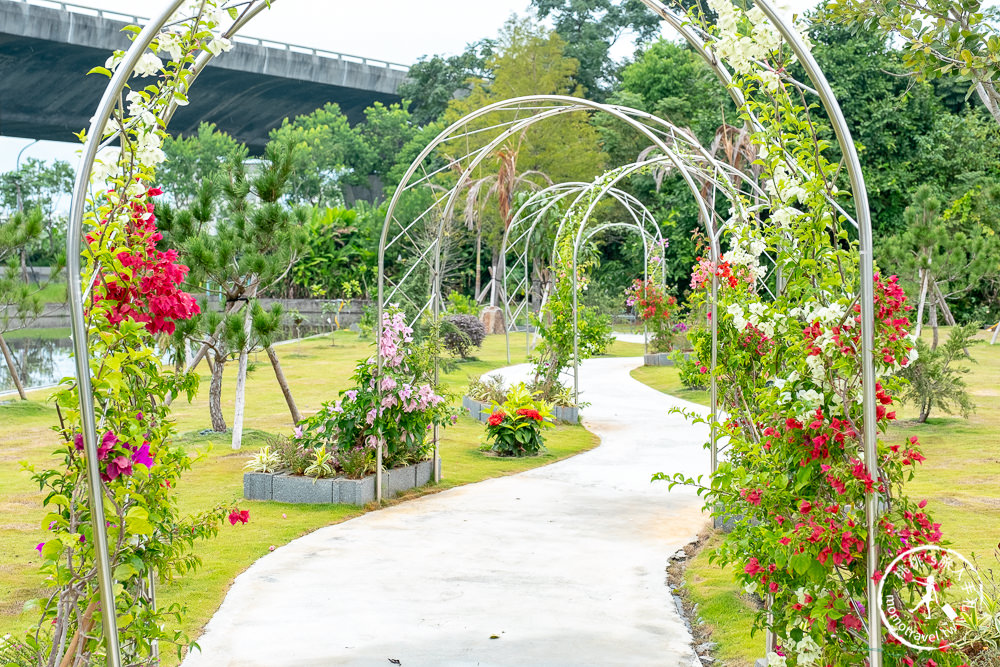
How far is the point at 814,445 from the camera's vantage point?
10.2ft

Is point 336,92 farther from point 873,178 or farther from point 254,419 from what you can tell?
point 254,419

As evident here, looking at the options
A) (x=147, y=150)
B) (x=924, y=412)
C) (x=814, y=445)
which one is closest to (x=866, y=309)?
(x=814, y=445)

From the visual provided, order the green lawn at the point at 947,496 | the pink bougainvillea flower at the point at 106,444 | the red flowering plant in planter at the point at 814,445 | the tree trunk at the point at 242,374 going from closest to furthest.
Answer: the pink bougainvillea flower at the point at 106,444 → the red flowering plant in planter at the point at 814,445 → the green lawn at the point at 947,496 → the tree trunk at the point at 242,374

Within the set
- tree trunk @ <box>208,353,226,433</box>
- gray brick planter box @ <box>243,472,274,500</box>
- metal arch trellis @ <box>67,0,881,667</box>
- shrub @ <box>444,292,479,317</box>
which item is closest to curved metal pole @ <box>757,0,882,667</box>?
metal arch trellis @ <box>67,0,881,667</box>

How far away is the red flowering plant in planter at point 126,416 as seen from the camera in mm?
2842

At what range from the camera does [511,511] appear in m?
6.69

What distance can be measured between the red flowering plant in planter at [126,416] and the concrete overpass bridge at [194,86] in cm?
2666

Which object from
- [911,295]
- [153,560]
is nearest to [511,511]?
[153,560]

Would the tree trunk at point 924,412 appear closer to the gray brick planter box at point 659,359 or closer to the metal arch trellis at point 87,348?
the gray brick planter box at point 659,359

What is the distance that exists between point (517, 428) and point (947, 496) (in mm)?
3720

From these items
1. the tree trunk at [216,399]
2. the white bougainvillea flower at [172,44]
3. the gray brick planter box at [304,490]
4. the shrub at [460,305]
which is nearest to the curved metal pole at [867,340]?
the white bougainvillea flower at [172,44]

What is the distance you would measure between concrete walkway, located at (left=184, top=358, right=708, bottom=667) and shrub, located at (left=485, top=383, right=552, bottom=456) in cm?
101

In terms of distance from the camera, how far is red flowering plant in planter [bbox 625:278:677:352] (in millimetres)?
16547

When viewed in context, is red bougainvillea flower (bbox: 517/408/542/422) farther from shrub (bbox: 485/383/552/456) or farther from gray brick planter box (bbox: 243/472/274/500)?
gray brick planter box (bbox: 243/472/274/500)
